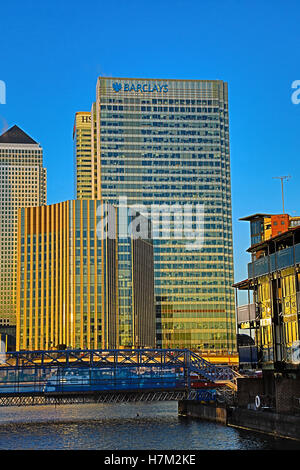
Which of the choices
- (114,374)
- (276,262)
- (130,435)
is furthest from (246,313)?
(114,374)

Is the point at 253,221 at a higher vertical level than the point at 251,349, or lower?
higher

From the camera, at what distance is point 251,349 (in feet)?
328

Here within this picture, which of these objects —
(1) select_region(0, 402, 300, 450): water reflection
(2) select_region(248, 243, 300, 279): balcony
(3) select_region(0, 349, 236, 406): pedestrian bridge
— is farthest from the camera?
(3) select_region(0, 349, 236, 406): pedestrian bridge

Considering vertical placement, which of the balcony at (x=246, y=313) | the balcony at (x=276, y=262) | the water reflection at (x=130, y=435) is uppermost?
the balcony at (x=276, y=262)

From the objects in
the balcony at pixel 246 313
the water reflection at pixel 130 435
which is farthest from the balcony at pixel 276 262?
the water reflection at pixel 130 435

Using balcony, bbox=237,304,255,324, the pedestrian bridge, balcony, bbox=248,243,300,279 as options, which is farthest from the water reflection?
balcony, bbox=248,243,300,279

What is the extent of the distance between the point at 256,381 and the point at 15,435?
33.0 metres

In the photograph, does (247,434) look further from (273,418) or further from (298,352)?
(298,352)

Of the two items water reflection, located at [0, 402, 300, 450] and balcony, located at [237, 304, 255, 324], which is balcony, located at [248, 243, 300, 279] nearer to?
balcony, located at [237, 304, 255, 324]

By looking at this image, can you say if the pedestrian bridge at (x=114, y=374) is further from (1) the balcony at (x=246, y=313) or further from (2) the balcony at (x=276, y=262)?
(2) the balcony at (x=276, y=262)

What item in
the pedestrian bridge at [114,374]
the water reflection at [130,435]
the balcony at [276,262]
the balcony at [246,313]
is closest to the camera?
the water reflection at [130,435]

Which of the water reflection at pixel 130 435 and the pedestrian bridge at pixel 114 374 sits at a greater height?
the pedestrian bridge at pixel 114 374
